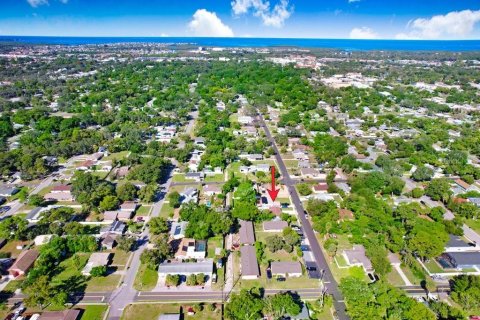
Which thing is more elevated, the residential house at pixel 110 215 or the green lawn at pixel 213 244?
the residential house at pixel 110 215

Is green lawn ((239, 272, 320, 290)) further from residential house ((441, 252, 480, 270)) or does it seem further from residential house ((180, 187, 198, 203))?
residential house ((180, 187, 198, 203))

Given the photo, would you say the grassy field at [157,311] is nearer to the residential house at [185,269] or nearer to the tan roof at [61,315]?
the residential house at [185,269]

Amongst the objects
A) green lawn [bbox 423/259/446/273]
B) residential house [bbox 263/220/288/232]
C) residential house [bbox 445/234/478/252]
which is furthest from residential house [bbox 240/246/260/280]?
residential house [bbox 445/234/478/252]

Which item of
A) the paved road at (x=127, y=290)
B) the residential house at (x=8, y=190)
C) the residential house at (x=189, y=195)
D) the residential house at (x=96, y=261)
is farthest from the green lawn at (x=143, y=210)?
the residential house at (x=8, y=190)

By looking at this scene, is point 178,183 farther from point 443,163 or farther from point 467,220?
point 443,163

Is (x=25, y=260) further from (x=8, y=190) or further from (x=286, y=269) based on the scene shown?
(x=286, y=269)

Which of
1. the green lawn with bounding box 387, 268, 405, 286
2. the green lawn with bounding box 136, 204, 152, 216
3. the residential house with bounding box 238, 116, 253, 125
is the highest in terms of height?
the residential house with bounding box 238, 116, 253, 125
